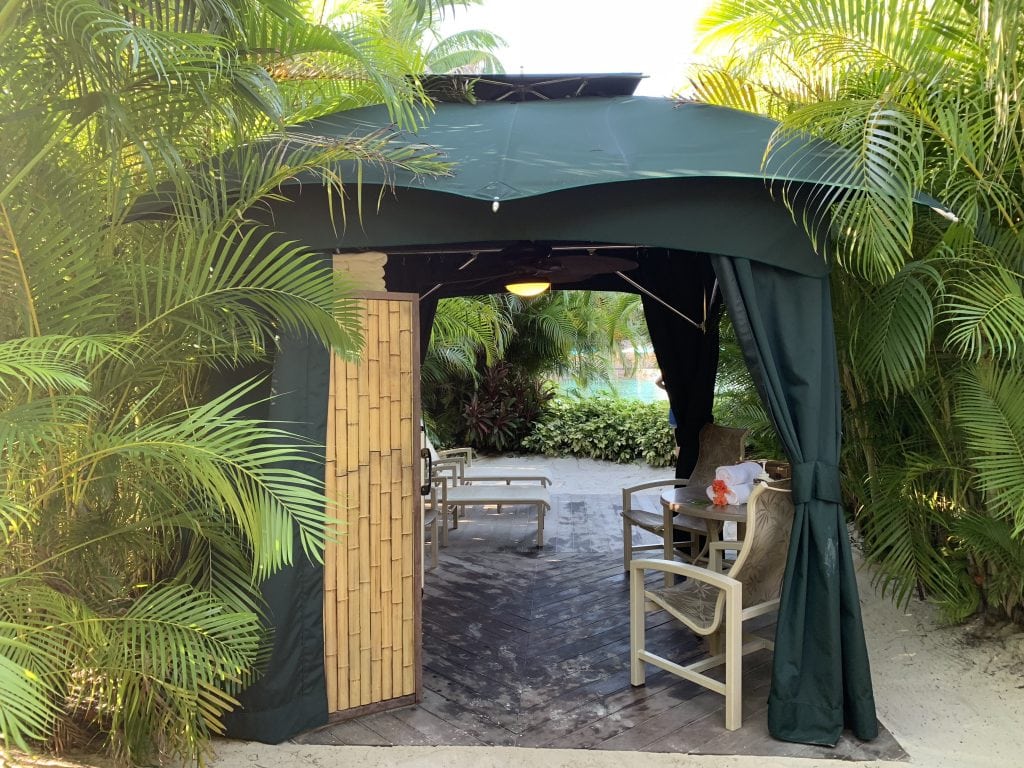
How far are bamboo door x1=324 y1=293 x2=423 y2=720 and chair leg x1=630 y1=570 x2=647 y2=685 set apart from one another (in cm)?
100

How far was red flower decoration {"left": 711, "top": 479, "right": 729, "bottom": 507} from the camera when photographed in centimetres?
424

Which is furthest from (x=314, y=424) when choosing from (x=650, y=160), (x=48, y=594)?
(x=650, y=160)

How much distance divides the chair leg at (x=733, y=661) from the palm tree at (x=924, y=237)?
3.92ft

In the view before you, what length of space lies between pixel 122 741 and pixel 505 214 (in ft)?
7.98

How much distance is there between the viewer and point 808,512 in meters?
3.30

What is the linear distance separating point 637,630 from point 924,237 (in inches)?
92.0

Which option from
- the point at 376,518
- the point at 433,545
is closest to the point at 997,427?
→ the point at 376,518

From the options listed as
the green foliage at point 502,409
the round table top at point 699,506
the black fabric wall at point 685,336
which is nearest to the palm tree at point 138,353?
the round table top at point 699,506

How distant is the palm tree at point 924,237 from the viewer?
3199mm

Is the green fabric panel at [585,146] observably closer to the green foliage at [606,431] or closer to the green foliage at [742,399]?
the green foliage at [742,399]

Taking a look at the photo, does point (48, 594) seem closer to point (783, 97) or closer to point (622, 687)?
point (622, 687)

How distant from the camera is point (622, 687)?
3682 millimetres

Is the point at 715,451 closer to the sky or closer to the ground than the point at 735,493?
closer to the sky

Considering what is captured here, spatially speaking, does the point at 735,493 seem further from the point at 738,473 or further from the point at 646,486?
the point at 646,486
